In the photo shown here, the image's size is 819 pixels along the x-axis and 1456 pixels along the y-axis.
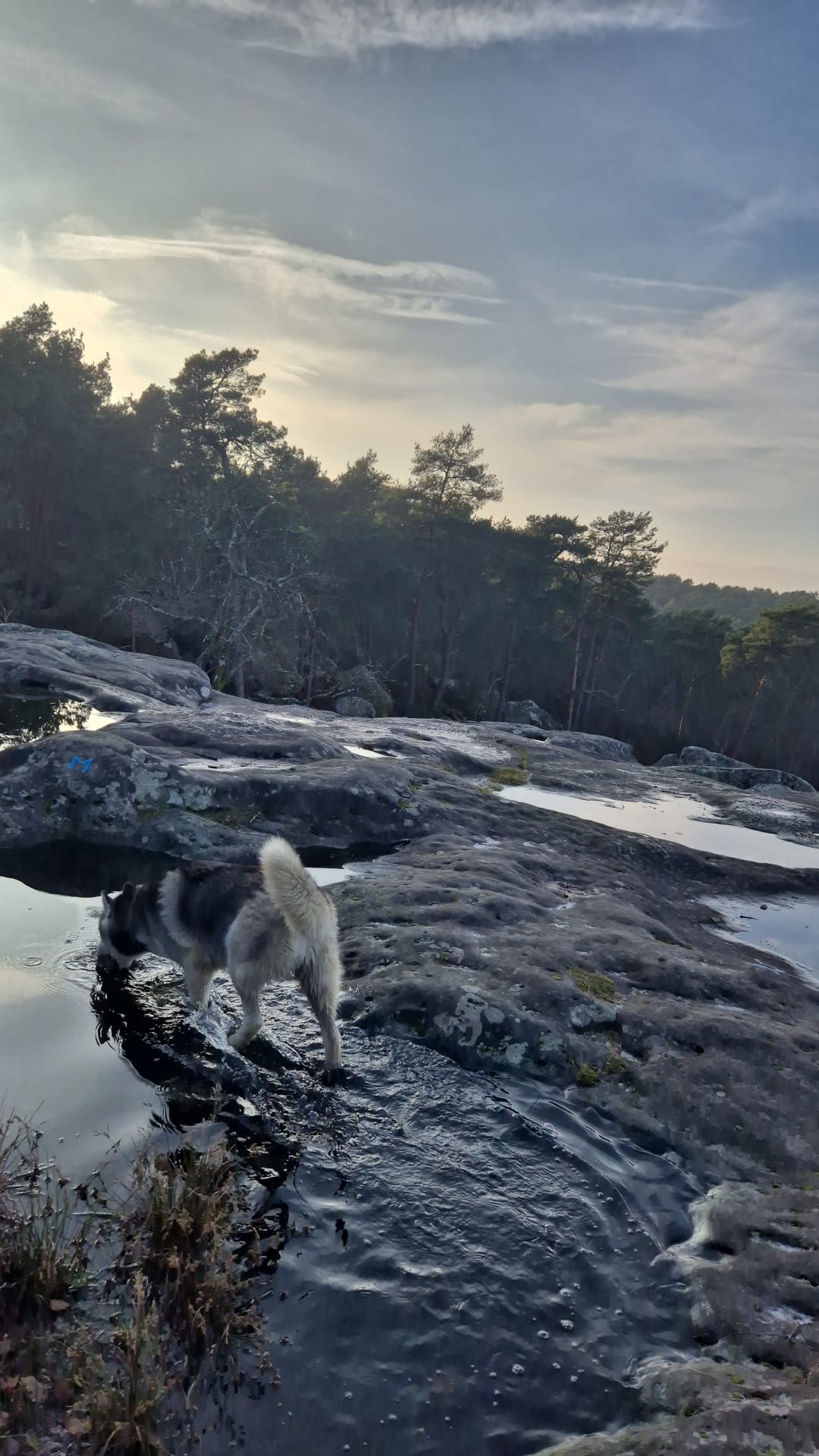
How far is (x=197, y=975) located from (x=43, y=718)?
35.1ft

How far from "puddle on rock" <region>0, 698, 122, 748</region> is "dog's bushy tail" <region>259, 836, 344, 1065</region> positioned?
29.0ft

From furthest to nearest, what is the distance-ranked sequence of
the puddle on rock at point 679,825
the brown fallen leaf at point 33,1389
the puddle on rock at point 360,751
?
the puddle on rock at point 360,751 < the puddle on rock at point 679,825 < the brown fallen leaf at point 33,1389

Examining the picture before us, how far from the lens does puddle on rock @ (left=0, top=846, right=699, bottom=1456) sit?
3875 mm

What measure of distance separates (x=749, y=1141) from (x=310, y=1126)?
136 inches

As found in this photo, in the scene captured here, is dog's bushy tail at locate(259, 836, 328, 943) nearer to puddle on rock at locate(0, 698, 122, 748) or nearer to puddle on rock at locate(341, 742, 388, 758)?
puddle on rock at locate(0, 698, 122, 748)

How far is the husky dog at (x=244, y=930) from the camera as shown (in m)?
6.34

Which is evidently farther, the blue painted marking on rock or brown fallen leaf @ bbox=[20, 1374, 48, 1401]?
the blue painted marking on rock

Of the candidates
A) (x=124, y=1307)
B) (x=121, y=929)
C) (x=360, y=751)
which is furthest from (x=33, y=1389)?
(x=360, y=751)

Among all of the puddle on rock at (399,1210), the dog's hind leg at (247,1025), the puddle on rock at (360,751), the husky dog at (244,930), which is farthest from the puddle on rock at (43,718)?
the dog's hind leg at (247,1025)

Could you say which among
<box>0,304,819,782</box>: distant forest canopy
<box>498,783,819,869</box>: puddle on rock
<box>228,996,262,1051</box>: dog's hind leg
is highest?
<box>0,304,819,782</box>: distant forest canopy

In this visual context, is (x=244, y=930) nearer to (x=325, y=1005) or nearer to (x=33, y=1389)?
(x=325, y=1005)

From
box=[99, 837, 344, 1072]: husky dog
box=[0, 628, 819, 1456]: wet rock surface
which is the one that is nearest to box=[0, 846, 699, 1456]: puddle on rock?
box=[0, 628, 819, 1456]: wet rock surface

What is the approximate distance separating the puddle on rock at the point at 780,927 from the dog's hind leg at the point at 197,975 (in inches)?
289

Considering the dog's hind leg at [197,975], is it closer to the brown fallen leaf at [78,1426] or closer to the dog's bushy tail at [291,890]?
the dog's bushy tail at [291,890]
